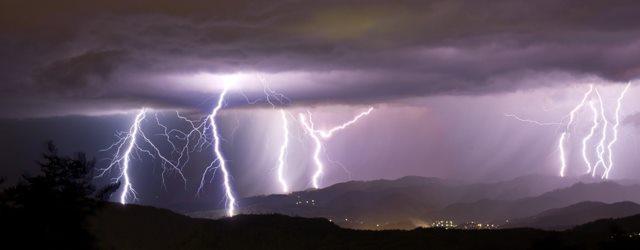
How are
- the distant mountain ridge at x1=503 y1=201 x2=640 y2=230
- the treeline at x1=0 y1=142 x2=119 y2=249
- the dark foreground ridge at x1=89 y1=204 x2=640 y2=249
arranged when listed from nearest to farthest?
the treeline at x1=0 y1=142 x2=119 y2=249 → the dark foreground ridge at x1=89 y1=204 x2=640 y2=249 → the distant mountain ridge at x1=503 y1=201 x2=640 y2=230

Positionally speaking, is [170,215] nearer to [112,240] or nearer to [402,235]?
[112,240]

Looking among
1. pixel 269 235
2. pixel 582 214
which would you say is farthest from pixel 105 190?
pixel 582 214

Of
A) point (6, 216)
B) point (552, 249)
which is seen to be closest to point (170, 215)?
point (552, 249)

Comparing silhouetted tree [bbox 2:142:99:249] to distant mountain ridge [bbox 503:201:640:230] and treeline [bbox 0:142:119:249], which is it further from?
distant mountain ridge [bbox 503:201:640:230]

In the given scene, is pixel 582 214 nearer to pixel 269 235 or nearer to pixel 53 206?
pixel 269 235

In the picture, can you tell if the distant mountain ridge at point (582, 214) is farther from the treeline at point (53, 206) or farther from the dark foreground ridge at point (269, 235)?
the treeline at point (53, 206)

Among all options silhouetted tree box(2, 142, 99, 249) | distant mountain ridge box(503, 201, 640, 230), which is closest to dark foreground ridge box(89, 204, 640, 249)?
silhouetted tree box(2, 142, 99, 249)
